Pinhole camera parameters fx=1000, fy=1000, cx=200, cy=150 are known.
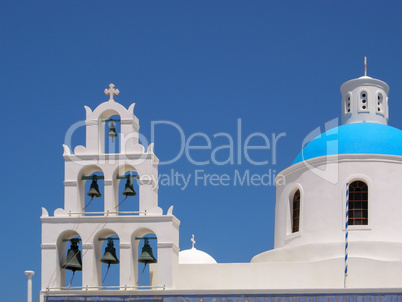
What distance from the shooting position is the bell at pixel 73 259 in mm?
27953

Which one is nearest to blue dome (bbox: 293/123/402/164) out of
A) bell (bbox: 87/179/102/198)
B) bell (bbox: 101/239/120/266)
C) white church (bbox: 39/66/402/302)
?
white church (bbox: 39/66/402/302)

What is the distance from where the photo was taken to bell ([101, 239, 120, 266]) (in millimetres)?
28016

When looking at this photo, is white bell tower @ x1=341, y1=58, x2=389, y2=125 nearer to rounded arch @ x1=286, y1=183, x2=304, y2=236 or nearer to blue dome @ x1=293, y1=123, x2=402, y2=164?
blue dome @ x1=293, y1=123, x2=402, y2=164

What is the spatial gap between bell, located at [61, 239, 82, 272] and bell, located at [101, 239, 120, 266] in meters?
0.69

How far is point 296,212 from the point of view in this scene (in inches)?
1261

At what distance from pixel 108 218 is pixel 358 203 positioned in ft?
25.9

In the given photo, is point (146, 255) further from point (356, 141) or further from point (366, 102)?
point (366, 102)

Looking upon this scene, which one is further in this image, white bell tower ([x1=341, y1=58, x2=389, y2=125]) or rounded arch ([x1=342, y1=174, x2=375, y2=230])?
white bell tower ([x1=341, y1=58, x2=389, y2=125])

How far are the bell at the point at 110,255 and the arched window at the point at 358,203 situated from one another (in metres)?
7.43

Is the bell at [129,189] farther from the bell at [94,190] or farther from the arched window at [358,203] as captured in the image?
the arched window at [358,203]

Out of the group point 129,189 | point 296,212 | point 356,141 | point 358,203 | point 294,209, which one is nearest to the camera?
point 129,189

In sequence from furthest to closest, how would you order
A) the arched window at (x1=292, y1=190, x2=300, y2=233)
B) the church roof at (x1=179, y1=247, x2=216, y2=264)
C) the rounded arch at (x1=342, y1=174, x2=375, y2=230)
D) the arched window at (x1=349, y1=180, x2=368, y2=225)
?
the church roof at (x1=179, y1=247, x2=216, y2=264) < the arched window at (x1=292, y1=190, x2=300, y2=233) < the arched window at (x1=349, y1=180, x2=368, y2=225) < the rounded arch at (x1=342, y1=174, x2=375, y2=230)

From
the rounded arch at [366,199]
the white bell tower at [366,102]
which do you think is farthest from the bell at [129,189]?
the white bell tower at [366,102]

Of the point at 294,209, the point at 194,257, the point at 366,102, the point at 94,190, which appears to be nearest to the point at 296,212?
the point at 294,209
